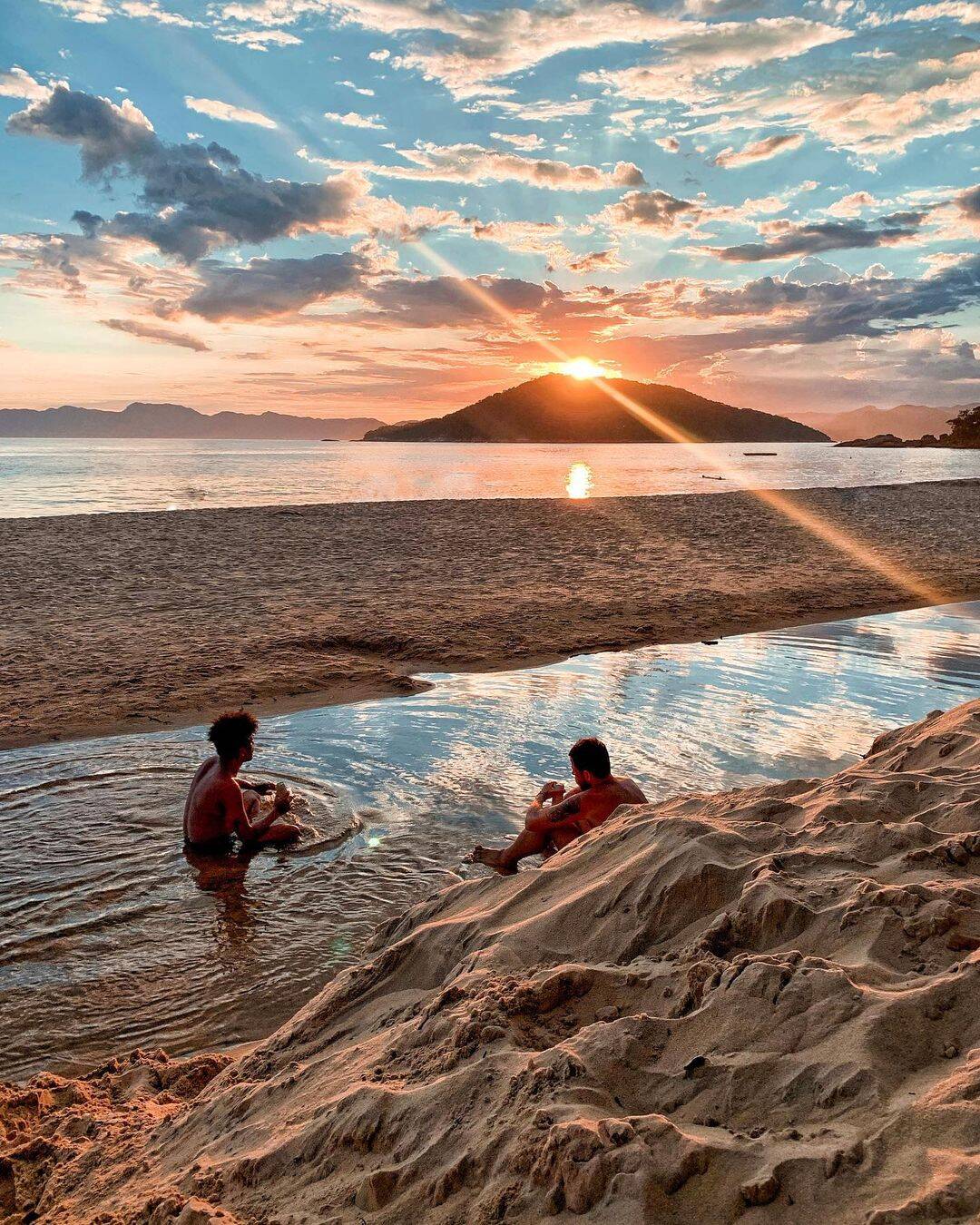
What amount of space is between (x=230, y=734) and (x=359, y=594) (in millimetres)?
9360

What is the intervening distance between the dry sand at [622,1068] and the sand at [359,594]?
642cm

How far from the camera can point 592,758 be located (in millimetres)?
5984

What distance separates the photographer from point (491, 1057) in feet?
9.18

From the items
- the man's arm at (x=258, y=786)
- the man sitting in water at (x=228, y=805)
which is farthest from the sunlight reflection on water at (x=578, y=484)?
the man sitting in water at (x=228, y=805)

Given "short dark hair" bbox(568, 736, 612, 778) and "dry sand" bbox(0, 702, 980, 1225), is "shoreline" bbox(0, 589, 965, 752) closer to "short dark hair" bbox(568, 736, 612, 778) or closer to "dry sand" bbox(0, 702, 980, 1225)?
"short dark hair" bbox(568, 736, 612, 778)

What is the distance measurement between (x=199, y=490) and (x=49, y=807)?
146 ft

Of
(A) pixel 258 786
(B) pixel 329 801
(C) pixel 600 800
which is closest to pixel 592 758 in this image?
(C) pixel 600 800

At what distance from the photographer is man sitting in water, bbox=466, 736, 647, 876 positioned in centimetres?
599

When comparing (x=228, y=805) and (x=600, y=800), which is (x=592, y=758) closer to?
(x=600, y=800)

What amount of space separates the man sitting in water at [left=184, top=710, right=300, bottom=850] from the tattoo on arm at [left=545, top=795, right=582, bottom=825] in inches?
81.8

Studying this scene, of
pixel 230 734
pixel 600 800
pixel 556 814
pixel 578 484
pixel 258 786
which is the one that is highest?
pixel 578 484

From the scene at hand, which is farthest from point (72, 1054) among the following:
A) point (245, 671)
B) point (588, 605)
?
point (588, 605)

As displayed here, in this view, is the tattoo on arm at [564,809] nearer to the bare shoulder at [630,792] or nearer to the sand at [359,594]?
the bare shoulder at [630,792]

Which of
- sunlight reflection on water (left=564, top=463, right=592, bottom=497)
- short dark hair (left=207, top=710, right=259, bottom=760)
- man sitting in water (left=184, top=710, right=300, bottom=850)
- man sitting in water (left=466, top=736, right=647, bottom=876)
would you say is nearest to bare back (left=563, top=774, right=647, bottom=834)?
man sitting in water (left=466, top=736, right=647, bottom=876)
